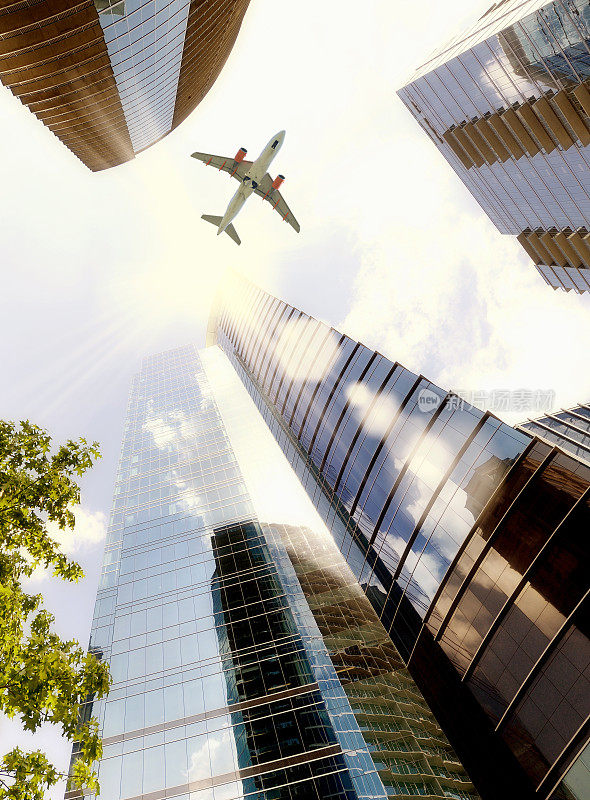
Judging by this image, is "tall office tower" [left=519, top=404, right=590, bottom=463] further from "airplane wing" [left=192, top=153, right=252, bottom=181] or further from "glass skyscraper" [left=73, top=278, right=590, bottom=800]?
→ "airplane wing" [left=192, top=153, right=252, bottom=181]

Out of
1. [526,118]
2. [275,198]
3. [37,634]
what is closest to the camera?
[37,634]

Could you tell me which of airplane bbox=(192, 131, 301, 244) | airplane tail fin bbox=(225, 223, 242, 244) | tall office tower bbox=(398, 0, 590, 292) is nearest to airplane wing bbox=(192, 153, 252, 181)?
airplane bbox=(192, 131, 301, 244)

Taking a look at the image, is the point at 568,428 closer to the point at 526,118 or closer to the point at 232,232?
the point at 526,118

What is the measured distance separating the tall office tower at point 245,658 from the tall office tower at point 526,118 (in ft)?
116

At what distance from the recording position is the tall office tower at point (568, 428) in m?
23.1

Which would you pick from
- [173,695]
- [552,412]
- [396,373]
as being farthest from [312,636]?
[552,412]

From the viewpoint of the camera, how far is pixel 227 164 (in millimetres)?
43406

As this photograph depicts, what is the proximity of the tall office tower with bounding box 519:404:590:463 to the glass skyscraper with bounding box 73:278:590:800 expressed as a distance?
8.47 meters

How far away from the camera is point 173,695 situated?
2375 centimetres

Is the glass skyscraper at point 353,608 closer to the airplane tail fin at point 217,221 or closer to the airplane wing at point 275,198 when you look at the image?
Result: the airplane wing at point 275,198

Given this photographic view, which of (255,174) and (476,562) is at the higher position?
(255,174)

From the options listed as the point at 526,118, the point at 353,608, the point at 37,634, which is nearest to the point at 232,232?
the point at 526,118

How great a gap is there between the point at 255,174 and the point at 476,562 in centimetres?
3978

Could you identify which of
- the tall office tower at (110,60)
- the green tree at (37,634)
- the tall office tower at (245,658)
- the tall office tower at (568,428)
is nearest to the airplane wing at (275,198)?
the tall office tower at (110,60)
